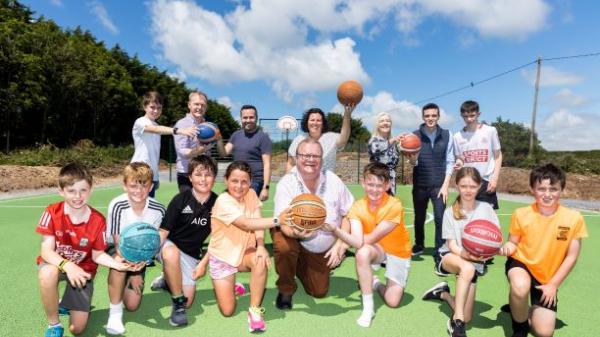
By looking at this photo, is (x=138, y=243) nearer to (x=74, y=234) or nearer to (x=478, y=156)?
(x=74, y=234)

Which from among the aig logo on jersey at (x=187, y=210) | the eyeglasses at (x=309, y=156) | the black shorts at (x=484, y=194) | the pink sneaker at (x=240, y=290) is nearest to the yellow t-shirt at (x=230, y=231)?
the aig logo on jersey at (x=187, y=210)

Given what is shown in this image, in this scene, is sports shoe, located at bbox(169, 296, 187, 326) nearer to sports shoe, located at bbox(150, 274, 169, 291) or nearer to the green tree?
sports shoe, located at bbox(150, 274, 169, 291)

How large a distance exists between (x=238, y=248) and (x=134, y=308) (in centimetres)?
110

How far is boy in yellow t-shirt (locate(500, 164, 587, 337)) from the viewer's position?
3357mm

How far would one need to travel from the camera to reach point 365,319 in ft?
12.0

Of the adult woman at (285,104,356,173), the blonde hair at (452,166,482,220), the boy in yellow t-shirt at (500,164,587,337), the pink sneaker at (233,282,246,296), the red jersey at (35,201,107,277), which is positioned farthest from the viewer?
the adult woman at (285,104,356,173)

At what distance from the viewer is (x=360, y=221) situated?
4.07 meters

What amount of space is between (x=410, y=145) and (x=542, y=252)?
2.54 metres

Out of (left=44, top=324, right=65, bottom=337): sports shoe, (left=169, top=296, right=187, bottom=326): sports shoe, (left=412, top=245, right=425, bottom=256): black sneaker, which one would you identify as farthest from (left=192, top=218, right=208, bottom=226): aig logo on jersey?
(left=412, top=245, right=425, bottom=256): black sneaker

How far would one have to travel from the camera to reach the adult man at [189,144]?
18.1 feet

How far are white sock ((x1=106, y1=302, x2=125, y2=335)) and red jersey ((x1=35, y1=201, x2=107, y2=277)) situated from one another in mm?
402

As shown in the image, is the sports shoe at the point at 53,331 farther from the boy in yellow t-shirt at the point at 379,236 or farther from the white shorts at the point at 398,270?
the white shorts at the point at 398,270

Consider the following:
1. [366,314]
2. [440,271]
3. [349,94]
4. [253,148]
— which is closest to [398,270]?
[440,271]

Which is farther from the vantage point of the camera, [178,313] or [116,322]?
[178,313]
